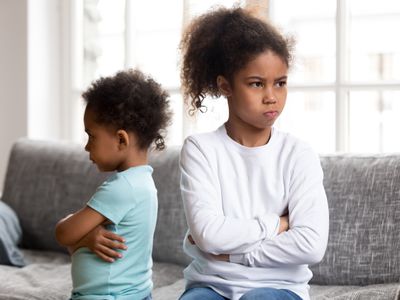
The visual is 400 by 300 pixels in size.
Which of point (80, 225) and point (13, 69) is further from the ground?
point (13, 69)

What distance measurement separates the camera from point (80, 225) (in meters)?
1.97

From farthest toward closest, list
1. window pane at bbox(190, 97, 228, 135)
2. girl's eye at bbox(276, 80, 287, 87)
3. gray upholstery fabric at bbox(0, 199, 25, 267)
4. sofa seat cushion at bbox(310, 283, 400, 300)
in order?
window pane at bbox(190, 97, 228, 135) → gray upholstery fabric at bbox(0, 199, 25, 267) → sofa seat cushion at bbox(310, 283, 400, 300) → girl's eye at bbox(276, 80, 287, 87)

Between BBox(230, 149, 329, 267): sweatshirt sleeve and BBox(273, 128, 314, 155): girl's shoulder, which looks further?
BBox(273, 128, 314, 155): girl's shoulder

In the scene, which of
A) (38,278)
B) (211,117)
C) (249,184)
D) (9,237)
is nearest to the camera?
(249,184)

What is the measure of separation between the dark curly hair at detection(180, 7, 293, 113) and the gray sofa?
61 centimetres

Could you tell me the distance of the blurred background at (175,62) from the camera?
313 cm

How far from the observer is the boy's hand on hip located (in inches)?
77.5

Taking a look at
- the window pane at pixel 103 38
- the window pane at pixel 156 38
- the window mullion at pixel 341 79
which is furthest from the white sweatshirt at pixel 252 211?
the window pane at pixel 103 38

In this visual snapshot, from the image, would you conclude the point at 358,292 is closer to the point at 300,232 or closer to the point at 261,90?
the point at 300,232

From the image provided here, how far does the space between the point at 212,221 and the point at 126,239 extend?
0.76 ft

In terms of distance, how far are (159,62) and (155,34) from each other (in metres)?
0.14

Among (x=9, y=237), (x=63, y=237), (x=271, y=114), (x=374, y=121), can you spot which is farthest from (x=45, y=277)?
(x=374, y=121)

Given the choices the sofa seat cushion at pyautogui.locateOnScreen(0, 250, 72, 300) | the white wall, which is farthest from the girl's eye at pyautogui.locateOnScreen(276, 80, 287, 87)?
the white wall

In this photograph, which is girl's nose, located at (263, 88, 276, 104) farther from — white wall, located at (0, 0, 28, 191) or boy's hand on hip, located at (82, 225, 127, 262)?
white wall, located at (0, 0, 28, 191)
